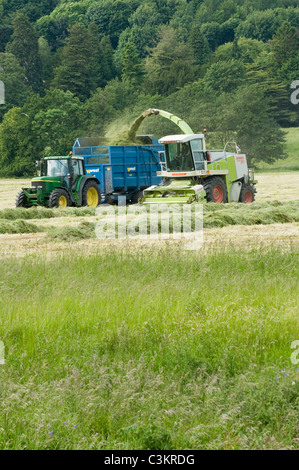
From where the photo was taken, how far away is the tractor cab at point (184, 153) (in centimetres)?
2359

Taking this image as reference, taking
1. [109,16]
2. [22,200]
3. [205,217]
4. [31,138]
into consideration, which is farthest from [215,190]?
[109,16]

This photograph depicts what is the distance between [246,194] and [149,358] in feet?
65.3

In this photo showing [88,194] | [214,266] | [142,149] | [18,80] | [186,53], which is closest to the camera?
[214,266]

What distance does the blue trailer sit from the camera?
2623 cm

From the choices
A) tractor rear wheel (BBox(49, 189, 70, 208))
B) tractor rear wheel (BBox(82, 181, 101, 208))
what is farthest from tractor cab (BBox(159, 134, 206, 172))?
tractor rear wheel (BBox(49, 189, 70, 208))

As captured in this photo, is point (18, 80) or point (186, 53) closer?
point (18, 80)

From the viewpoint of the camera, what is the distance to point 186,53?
381ft

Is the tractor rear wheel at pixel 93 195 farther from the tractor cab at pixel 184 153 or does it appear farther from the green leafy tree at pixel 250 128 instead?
the green leafy tree at pixel 250 128

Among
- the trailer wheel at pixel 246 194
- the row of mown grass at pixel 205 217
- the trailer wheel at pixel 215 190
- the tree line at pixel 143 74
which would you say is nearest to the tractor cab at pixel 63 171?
the row of mown grass at pixel 205 217

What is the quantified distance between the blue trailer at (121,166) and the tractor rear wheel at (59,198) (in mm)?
2541

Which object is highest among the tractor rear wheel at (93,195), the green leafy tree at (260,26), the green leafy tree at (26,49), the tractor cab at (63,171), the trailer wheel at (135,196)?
the green leafy tree at (260,26)

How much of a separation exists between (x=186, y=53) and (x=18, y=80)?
1199 inches

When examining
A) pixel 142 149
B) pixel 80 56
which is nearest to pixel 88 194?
pixel 142 149

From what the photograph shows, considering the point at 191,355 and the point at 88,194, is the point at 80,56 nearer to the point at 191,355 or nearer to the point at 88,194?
the point at 88,194
